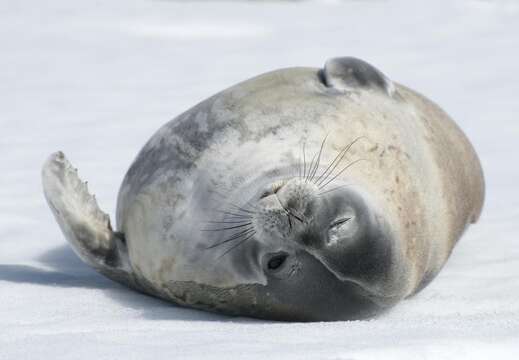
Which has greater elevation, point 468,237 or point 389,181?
point 389,181

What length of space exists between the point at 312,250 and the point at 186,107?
4358 mm

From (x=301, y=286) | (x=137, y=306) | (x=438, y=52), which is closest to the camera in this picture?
(x=301, y=286)

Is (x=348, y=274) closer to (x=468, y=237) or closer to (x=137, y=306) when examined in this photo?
(x=137, y=306)

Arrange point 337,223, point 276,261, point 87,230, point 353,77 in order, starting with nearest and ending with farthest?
1. point 337,223
2. point 276,261
3. point 87,230
4. point 353,77

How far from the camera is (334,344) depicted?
9.04ft

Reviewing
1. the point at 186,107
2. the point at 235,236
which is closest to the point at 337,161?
the point at 235,236

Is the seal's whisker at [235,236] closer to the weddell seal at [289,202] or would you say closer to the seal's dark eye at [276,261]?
the weddell seal at [289,202]

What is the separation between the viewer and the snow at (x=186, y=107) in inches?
113

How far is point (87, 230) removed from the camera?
3.98 m

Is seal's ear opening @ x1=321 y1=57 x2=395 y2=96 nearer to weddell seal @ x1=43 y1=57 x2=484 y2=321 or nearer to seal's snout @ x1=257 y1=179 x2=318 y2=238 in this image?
weddell seal @ x1=43 y1=57 x2=484 y2=321

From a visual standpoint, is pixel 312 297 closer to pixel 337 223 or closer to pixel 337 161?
pixel 337 223

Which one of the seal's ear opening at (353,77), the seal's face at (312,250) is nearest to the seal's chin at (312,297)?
the seal's face at (312,250)

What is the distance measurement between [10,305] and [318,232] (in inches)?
43.0

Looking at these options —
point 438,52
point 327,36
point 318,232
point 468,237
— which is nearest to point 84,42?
point 327,36
